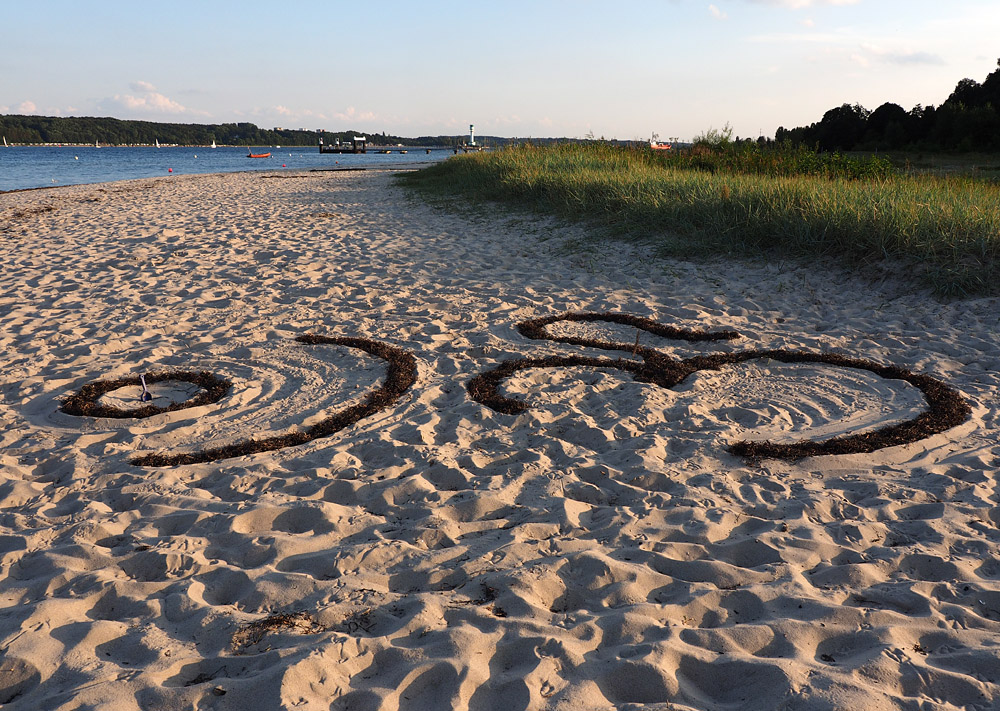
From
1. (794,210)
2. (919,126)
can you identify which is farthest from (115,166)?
(794,210)

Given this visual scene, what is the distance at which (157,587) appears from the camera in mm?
2455

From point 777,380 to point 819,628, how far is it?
8.76 ft

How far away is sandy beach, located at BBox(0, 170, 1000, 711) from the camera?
6.64 ft

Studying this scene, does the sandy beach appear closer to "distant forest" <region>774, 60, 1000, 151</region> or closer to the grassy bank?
the grassy bank

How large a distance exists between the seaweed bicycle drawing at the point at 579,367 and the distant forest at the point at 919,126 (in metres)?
17.0

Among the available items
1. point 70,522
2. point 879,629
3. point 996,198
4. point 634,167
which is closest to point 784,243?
point 996,198

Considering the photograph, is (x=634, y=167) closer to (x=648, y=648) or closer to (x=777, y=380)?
(x=777, y=380)

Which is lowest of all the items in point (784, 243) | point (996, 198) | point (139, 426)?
point (139, 426)

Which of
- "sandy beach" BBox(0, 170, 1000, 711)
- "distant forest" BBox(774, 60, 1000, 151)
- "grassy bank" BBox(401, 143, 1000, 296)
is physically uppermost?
"distant forest" BBox(774, 60, 1000, 151)

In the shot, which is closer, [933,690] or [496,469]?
[933,690]

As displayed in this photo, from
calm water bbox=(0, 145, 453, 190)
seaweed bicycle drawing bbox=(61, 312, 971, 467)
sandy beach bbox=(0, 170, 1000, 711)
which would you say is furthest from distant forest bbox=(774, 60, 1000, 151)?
calm water bbox=(0, 145, 453, 190)

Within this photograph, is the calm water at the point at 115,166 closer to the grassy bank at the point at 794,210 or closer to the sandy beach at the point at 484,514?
the grassy bank at the point at 794,210

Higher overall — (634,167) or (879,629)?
(634,167)

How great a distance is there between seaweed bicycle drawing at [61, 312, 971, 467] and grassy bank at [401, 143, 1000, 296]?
2598mm
